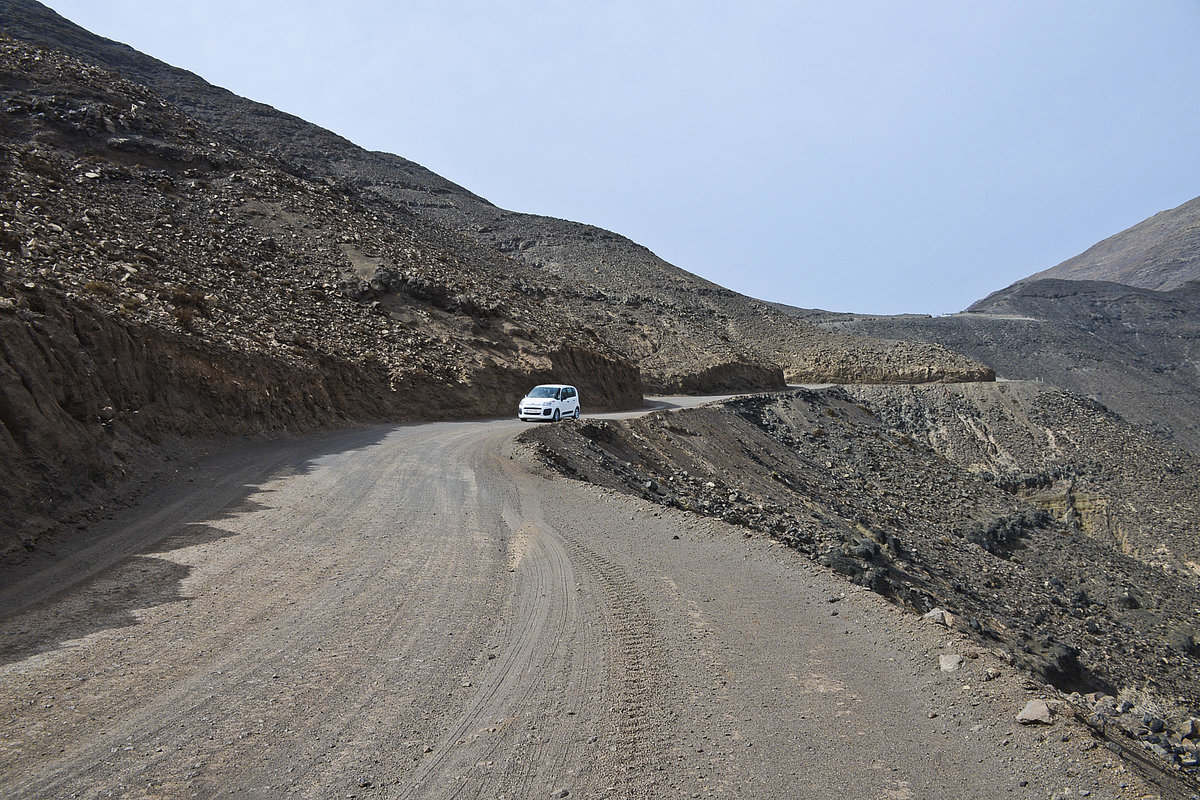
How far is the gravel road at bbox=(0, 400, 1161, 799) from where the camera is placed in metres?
4.55

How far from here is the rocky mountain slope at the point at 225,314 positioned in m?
11.4

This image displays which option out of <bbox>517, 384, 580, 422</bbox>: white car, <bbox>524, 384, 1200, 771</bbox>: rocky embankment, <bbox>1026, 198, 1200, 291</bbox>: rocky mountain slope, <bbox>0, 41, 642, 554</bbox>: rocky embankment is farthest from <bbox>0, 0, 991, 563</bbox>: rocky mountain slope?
<bbox>1026, 198, 1200, 291</bbox>: rocky mountain slope

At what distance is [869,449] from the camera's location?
34625 millimetres

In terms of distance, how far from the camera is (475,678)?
5875 mm

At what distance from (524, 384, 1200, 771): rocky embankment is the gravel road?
1437mm

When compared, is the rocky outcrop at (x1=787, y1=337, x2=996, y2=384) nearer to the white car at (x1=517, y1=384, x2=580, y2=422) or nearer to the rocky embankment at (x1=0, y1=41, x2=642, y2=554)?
the rocky embankment at (x1=0, y1=41, x2=642, y2=554)

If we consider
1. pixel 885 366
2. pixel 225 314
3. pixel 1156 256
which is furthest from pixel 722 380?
pixel 1156 256

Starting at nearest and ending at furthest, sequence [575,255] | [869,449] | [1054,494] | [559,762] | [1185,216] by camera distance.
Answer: [559,762]
[869,449]
[1054,494]
[575,255]
[1185,216]

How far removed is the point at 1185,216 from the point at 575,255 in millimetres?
192682

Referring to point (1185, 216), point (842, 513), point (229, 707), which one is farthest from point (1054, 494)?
point (1185, 216)

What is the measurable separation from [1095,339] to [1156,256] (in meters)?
102

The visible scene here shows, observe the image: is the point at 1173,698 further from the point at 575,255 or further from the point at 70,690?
the point at 575,255

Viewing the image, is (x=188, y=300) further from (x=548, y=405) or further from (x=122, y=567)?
(x=122, y=567)

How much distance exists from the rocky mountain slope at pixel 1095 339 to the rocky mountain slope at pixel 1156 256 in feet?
151
